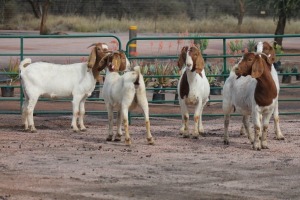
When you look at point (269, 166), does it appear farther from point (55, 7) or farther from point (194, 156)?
point (55, 7)

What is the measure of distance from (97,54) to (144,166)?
15.4ft

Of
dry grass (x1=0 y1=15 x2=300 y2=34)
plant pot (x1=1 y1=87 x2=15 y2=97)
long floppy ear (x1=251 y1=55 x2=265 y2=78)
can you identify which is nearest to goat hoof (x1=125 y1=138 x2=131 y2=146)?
long floppy ear (x1=251 y1=55 x2=265 y2=78)

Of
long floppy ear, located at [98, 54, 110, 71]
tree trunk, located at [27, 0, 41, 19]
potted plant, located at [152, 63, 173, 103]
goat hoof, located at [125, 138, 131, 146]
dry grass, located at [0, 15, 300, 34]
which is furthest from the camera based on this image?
tree trunk, located at [27, 0, 41, 19]

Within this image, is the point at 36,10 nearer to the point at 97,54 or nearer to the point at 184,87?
the point at 97,54

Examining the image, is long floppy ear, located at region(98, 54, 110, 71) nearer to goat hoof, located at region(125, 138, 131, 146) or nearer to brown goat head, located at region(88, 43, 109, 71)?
brown goat head, located at region(88, 43, 109, 71)

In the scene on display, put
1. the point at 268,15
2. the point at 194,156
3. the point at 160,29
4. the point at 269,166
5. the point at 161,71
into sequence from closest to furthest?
1. the point at 269,166
2. the point at 194,156
3. the point at 161,71
4. the point at 160,29
5. the point at 268,15

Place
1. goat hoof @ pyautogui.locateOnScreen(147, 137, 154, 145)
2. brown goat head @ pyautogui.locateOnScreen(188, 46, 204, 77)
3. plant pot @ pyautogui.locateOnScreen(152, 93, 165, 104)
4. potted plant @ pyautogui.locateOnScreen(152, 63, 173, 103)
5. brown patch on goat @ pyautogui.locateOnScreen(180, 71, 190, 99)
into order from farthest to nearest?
potted plant @ pyautogui.locateOnScreen(152, 63, 173, 103)
plant pot @ pyautogui.locateOnScreen(152, 93, 165, 104)
brown patch on goat @ pyautogui.locateOnScreen(180, 71, 190, 99)
brown goat head @ pyautogui.locateOnScreen(188, 46, 204, 77)
goat hoof @ pyautogui.locateOnScreen(147, 137, 154, 145)

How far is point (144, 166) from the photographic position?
1409 centimetres

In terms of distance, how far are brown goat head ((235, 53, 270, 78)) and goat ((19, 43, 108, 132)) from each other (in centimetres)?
332

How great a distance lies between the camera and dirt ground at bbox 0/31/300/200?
12117 millimetres

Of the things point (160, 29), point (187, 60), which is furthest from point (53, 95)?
point (160, 29)

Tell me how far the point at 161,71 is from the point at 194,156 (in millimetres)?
9895

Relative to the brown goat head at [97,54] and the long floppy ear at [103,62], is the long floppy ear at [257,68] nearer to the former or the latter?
the long floppy ear at [103,62]

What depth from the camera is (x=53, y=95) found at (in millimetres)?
18438
